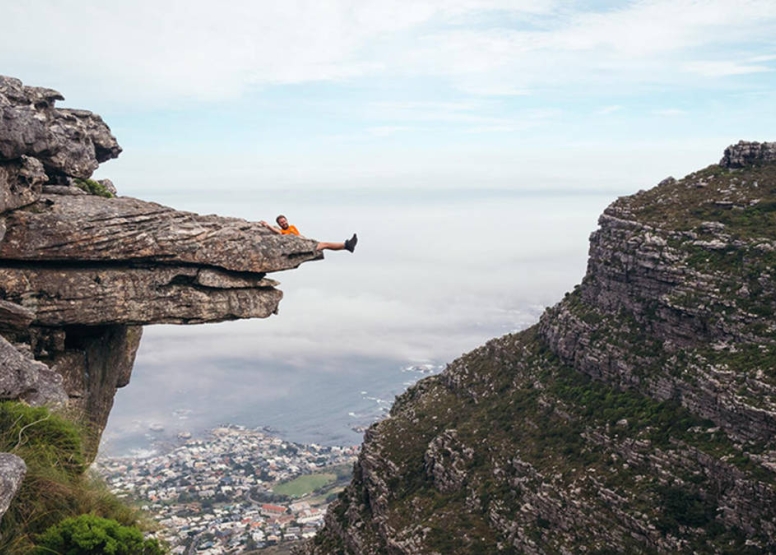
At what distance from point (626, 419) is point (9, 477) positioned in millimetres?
49005

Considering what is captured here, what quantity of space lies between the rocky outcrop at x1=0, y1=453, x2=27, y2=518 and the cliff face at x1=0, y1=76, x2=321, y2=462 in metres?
9.70

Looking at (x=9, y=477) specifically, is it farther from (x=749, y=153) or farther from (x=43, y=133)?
(x=749, y=153)

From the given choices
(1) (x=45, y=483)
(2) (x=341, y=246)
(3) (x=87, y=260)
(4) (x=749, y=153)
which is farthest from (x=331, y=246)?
(4) (x=749, y=153)

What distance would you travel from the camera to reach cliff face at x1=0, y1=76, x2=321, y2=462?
110 feet

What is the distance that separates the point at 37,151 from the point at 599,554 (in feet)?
136

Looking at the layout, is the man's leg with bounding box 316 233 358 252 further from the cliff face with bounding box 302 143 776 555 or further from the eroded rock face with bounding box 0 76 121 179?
the cliff face with bounding box 302 143 776 555

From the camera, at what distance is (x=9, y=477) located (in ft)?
62.5

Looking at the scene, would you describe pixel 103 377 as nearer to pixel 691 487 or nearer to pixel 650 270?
pixel 691 487

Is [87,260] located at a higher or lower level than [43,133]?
lower

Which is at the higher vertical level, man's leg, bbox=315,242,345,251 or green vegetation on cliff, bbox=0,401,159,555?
man's leg, bbox=315,242,345,251

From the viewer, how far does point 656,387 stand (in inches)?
2366

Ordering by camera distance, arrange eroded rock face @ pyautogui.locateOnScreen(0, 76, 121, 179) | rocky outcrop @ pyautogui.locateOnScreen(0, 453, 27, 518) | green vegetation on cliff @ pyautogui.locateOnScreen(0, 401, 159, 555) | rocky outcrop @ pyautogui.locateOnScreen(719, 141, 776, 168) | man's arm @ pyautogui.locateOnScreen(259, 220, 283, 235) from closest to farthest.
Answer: rocky outcrop @ pyautogui.locateOnScreen(0, 453, 27, 518) < green vegetation on cliff @ pyautogui.locateOnScreen(0, 401, 159, 555) < eroded rock face @ pyautogui.locateOnScreen(0, 76, 121, 179) < man's arm @ pyautogui.locateOnScreen(259, 220, 283, 235) < rocky outcrop @ pyautogui.locateOnScreen(719, 141, 776, 168)

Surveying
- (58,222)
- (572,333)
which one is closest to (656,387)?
(572,333)

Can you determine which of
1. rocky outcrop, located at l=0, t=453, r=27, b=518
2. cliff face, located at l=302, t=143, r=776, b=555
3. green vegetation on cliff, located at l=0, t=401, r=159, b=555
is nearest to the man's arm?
green vegetation on cliff, located at l=0, t=401, r=159, b=555
